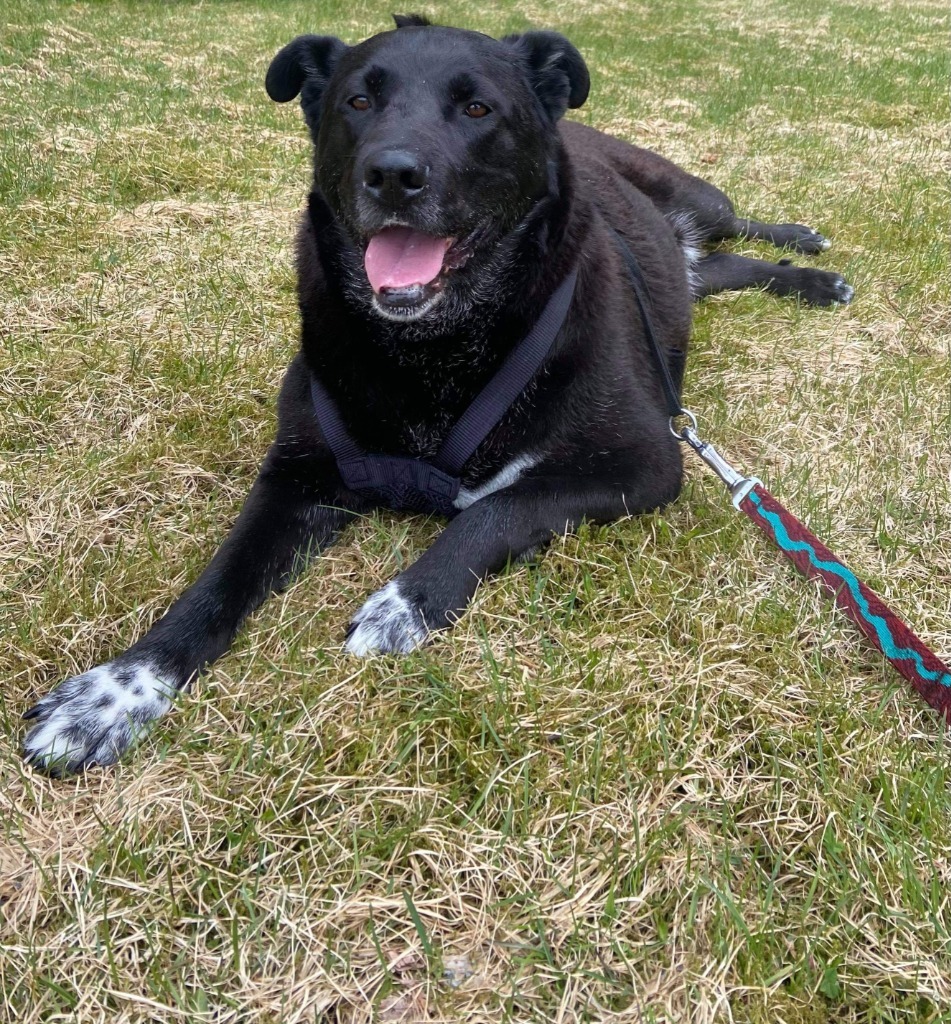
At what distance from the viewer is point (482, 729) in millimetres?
1681

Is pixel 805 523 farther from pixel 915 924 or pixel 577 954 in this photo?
pixel 577 954

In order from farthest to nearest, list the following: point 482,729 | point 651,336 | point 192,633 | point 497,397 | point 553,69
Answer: point 651,336
point 553,69
point 497,397
point 192,633
point 482,729

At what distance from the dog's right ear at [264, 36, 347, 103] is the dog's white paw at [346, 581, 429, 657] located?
1531mm

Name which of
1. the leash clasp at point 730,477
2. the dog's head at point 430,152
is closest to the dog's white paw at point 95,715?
the dog's head at point 430,152

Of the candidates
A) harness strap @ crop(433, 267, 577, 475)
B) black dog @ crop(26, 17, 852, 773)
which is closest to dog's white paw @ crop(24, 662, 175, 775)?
black dog @ crop(26, 17, 852, 773)

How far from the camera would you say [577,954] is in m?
1.32

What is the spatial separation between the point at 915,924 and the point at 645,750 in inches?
20.0

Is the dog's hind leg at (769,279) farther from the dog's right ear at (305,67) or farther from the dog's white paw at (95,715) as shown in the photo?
the dog's white paw at (95,715)

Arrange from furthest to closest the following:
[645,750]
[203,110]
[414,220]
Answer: [203,110] → [414,220] → [645,750]

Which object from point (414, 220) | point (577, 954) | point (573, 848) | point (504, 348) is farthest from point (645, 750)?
point (414, 220)

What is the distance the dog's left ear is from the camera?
7.99 feet

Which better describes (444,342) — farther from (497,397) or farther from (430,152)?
(430,152)

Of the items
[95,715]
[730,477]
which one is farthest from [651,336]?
[95,715]

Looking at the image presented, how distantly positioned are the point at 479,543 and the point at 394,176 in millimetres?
874
